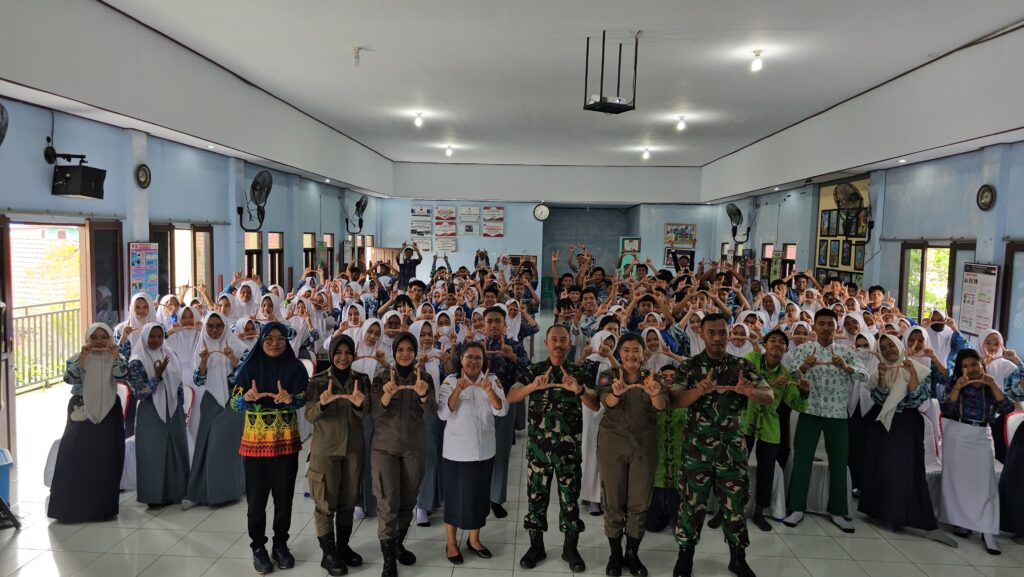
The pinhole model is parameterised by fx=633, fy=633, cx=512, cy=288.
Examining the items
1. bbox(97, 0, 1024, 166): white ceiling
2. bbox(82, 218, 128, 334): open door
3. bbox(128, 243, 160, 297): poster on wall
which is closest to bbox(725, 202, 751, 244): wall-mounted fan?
bbox(97, 0, 1024, 166): white ceiling

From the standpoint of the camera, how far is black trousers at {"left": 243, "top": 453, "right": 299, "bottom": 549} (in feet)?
13.5

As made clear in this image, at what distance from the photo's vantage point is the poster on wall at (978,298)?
24.8 ft

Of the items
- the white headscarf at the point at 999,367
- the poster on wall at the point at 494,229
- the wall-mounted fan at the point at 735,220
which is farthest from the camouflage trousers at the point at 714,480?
the poster on wall at the point at 494,229

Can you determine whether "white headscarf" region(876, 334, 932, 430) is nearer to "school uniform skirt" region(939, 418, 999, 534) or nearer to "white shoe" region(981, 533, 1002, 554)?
"school uniform skirt" region(939, 418, 999, 534)

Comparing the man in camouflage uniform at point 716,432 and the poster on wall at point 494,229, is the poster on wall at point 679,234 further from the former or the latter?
the man in camouflage uniform at point 716,432

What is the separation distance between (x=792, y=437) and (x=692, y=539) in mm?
1904

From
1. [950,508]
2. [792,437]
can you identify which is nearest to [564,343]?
[792,437]

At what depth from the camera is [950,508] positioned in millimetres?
5047

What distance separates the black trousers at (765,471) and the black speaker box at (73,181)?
7.05 meters

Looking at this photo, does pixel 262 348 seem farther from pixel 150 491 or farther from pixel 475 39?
pixel 475 39

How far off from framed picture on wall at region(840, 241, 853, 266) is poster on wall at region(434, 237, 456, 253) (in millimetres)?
11537

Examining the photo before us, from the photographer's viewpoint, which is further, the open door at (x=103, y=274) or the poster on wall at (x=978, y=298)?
the poster on wall at (x=978, y=298)

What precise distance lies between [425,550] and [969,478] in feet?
13.9

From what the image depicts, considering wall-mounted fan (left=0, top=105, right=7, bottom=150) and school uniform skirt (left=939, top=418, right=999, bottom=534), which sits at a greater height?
wall-mounted fan (left=0, top=105, right=7, bottom=150)
